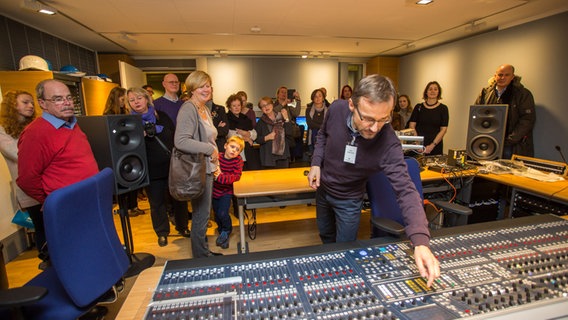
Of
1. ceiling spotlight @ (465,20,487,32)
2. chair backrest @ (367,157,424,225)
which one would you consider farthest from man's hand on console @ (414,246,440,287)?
ceiling spotlight @ (465,20,487,32)

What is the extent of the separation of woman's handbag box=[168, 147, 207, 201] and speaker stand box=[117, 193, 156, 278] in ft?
2.57

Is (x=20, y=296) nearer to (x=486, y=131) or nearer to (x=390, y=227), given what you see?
(x=390, y=227)

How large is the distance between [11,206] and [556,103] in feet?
23.0

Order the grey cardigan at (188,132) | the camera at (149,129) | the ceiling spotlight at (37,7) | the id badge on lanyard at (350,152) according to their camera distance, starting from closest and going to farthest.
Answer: the id badge on lanyard at (350,152)
the grey cardigan at (188,132)
the camera at (149,129)
the ceiling spotlight at (37,7)

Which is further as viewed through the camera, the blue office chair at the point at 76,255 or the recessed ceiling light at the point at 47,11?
the recessed ceiling light at the point at 47,11

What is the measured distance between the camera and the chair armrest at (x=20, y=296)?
99cm

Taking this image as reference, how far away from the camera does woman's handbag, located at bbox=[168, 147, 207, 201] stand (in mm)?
2033

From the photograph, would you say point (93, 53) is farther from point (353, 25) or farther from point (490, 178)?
point (490, 178)

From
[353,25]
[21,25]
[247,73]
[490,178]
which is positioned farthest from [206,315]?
[247,73]

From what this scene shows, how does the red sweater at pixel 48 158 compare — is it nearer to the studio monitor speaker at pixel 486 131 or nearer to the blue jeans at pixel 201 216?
the blue jeans at pixel 201 216

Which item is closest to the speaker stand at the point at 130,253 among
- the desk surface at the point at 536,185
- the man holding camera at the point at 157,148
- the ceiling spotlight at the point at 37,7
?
the man holding camera at the point at 157,148

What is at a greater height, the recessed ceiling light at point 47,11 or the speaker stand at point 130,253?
the recessed ceiling light at point 47,11

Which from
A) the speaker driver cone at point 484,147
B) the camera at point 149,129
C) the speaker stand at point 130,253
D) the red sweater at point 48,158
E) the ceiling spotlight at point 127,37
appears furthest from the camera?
the ceiling spotlight at point 127,37

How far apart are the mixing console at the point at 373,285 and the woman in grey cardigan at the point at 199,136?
112 centimetres
